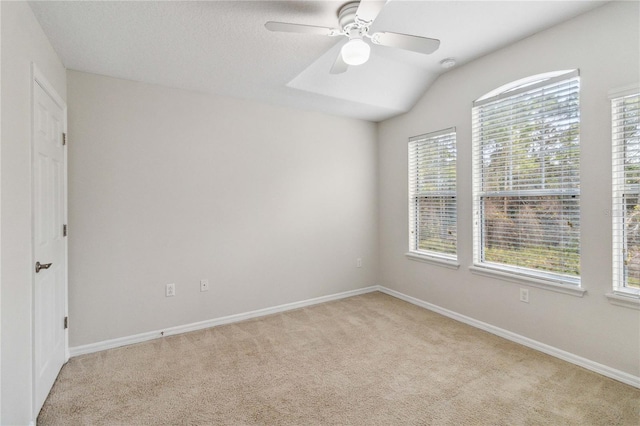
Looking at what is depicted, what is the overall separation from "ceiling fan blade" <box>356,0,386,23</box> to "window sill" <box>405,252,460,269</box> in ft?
8.46

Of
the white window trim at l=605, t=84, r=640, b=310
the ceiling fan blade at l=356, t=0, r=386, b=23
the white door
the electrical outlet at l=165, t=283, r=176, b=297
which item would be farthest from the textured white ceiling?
the electrical outlet at l=165, t=283, r=176, b=297

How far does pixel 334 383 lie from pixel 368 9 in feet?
7.94

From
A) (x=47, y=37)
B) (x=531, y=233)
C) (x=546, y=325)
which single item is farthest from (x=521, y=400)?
(x=47, y=37)

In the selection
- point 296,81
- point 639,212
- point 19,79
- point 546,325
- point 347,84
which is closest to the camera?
point 19,79

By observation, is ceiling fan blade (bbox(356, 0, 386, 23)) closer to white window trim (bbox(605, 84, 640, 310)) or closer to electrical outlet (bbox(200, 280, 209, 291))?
white window trim (bbox(605, 84, 640, 310))

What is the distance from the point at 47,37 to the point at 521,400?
4.07m

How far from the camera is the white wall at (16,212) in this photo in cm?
147

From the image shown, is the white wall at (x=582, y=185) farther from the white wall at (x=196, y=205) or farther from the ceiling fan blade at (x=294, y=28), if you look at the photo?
the ceiling fan blade at (x=294, y=28)

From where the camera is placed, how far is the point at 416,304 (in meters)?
3.75

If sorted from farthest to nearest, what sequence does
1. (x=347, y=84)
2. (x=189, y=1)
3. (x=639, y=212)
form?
(x=347, y=84) < (x=639, y=212) < (x=189, y=1)

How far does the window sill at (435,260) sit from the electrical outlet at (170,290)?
2787mm

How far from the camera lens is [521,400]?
6.39 ft

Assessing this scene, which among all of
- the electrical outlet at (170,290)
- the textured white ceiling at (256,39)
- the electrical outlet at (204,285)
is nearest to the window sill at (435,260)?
the textured white ceiling at (256,39)

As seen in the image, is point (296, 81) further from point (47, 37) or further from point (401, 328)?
point (401, 328)
